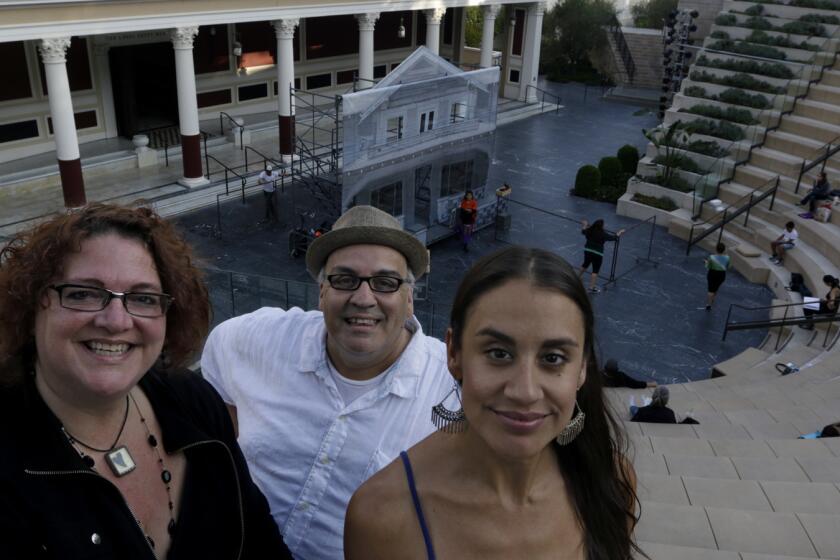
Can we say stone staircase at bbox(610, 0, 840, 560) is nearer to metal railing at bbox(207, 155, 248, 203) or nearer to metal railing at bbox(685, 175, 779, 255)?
metal railing at bbox(685, 175, 779, 255)

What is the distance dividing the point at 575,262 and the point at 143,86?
555 inches

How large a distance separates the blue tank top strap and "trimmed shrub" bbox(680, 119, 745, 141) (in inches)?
768

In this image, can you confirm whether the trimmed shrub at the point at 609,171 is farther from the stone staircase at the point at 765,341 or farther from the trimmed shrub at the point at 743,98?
the trimmed shrub at the point at 743,98

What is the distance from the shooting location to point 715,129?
20172 millimetres

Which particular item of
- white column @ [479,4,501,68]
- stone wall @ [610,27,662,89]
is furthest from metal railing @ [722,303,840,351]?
stone wall @ [610,27,662,89]

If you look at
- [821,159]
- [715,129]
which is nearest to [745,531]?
[821,159]

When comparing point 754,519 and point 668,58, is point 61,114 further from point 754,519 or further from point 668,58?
point 668,58

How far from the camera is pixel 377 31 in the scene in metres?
26.9

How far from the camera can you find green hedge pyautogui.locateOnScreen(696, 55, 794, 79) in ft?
69.8

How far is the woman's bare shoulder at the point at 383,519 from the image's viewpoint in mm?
2303

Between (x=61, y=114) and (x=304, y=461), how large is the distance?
14.6 metres

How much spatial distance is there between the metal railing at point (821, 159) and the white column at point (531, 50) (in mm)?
11818

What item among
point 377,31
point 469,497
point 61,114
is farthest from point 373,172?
point 377,31

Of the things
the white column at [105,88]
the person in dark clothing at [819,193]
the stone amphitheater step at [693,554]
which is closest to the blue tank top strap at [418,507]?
the stone amphitheater step at [693,554]
